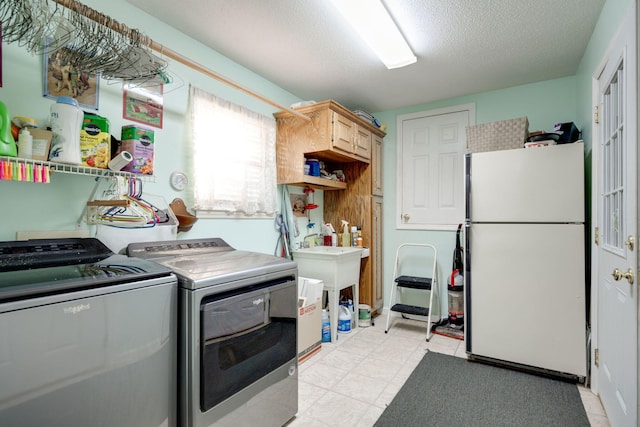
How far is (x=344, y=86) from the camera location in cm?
309

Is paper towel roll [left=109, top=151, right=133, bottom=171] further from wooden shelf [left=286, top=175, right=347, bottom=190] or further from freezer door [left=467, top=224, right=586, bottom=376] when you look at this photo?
freezer door [left=467, top=224, right=586, bottom=376]

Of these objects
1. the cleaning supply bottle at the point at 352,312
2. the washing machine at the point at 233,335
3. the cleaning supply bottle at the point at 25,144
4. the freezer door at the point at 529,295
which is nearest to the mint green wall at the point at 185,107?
the cleaning supply bottle at the point at 25,144

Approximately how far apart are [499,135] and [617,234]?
129cm

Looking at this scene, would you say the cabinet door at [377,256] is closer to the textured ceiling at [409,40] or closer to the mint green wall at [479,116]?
the mint green wall at [479,116]

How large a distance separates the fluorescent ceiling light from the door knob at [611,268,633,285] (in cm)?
184

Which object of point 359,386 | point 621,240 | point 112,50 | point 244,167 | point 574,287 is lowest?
point 359,386

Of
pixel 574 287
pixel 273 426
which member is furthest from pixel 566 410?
pixel 273 426

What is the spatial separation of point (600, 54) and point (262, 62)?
7.71 ft

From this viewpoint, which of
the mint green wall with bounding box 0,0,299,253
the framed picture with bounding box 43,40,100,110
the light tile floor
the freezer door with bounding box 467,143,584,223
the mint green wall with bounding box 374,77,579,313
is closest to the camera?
the mint green wall with bounding box 0,0,299,253

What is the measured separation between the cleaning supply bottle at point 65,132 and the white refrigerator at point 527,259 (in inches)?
101

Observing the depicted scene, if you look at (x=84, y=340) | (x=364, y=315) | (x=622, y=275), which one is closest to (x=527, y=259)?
(x=622, y=275)

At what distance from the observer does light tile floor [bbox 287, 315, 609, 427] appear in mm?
1836

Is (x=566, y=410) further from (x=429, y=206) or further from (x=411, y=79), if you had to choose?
(x=411, y=79)

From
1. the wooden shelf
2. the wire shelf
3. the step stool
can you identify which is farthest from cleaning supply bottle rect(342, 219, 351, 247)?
the wire shelf
